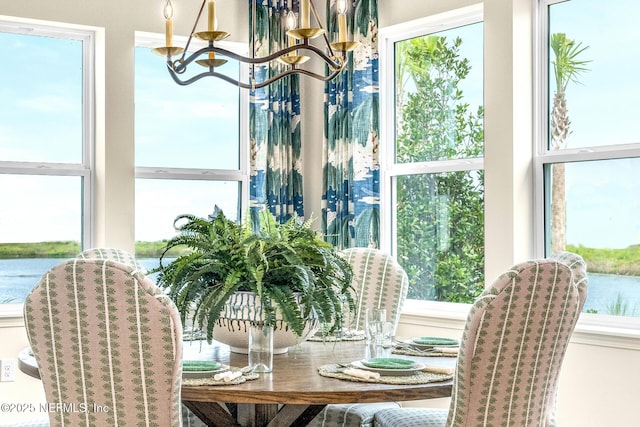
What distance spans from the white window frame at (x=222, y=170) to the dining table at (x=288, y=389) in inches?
78.6

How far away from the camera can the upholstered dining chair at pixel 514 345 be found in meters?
2.07

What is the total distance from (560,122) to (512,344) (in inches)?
85.9

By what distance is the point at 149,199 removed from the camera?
15.9 ft

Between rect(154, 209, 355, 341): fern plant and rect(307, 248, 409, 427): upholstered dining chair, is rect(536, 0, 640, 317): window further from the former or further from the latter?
rect(154, 209, 355, 341): fern plant

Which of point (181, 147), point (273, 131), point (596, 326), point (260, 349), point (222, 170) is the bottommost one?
point (596, 326)

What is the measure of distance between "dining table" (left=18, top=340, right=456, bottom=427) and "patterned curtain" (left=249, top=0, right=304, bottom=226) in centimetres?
210

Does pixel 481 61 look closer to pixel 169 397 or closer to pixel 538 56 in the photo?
pixel 538 56

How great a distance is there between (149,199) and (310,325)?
2331mm

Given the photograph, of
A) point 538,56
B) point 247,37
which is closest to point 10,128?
point 247,37

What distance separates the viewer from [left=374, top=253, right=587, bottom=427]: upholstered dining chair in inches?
81.4

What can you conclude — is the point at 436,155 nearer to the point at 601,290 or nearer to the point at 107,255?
the point at 601,290

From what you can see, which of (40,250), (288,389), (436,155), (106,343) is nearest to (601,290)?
(436,155)

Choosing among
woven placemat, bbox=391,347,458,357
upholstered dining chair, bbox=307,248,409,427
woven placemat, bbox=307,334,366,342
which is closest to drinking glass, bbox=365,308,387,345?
woven placemat, bbox=391,347,458,357

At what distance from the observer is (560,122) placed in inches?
159
